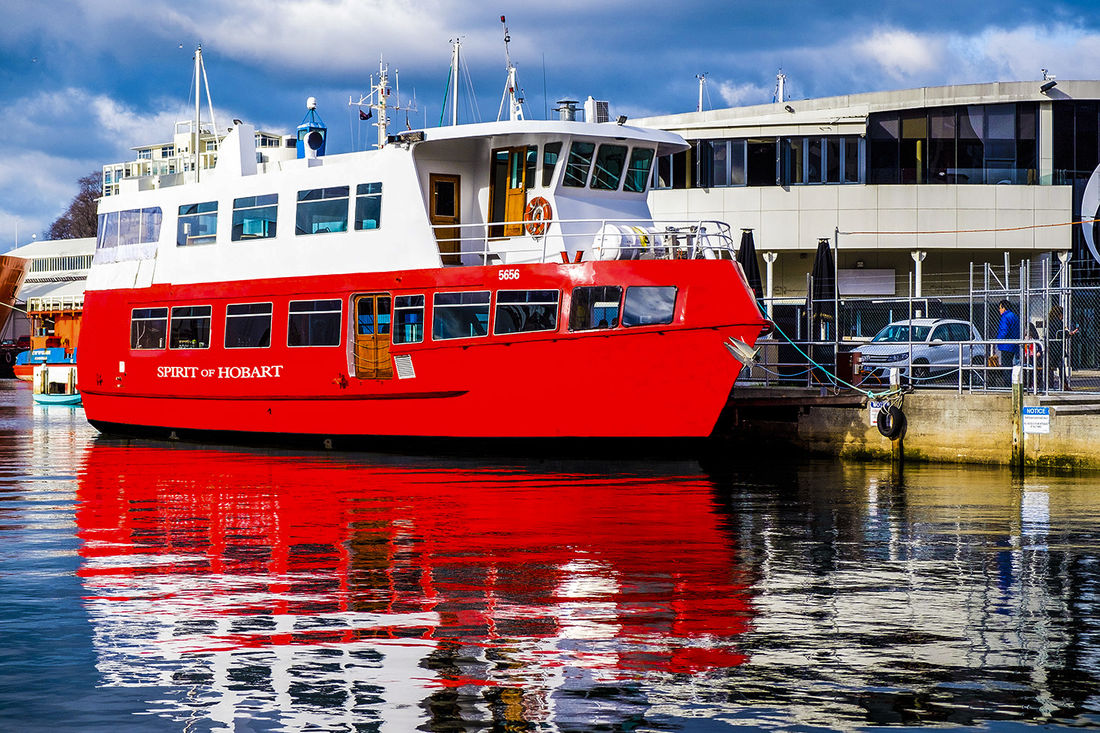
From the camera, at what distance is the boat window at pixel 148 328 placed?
25.1 meters

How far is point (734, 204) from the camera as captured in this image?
37.8 meters

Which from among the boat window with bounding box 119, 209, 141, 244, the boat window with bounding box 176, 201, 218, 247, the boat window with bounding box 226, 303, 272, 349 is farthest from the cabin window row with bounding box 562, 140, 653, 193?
the boat window with bounding box 119, 209, 141, 244

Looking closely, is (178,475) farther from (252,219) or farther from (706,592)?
(706,592)

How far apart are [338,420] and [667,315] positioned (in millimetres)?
6925

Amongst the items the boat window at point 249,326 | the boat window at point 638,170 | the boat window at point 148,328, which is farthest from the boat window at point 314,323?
the boat window at point 638,170

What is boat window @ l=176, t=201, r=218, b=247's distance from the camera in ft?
80.5

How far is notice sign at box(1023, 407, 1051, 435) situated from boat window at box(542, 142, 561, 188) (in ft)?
29.4

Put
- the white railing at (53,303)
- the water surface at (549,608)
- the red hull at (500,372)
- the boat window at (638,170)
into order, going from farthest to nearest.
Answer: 1. the white railing at (53,303)
2. the boat window at (638,170)
3. the red hull at (500,372)
4. the water surface at (549,608)

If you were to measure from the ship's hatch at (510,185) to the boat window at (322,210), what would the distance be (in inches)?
109

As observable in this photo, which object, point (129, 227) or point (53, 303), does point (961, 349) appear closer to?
point (129, 227)

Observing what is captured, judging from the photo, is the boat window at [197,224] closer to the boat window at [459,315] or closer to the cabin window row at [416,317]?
the cabin window row at [416,317]

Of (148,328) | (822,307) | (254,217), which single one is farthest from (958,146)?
(148,328)

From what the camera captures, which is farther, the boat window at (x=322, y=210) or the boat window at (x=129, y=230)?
the boat window at (x=129, y=230)

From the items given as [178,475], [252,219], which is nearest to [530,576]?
[178,475]
